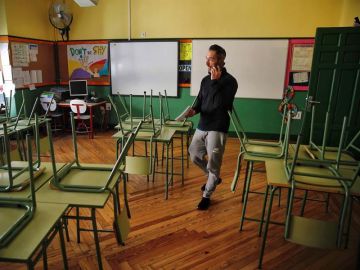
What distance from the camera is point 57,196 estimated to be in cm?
134

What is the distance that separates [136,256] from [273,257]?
3.13 ft

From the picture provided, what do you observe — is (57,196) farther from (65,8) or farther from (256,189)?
(65,8)

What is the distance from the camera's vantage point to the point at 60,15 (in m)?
5.22

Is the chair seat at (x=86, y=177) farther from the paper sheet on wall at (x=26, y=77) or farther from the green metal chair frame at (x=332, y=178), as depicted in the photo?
the paper sheet on wall at (x=26, y=77)

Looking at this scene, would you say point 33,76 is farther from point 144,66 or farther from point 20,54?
point 144,66

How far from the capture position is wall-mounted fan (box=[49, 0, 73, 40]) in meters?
5.21

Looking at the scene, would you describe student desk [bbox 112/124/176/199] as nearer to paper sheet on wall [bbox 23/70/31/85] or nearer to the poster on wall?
the poster on wall

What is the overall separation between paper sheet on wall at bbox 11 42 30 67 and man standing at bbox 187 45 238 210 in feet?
11.9

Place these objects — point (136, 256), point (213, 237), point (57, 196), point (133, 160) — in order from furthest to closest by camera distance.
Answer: point (133, 160) → point (213, 237) → point (136, 256) → point (57, 196)

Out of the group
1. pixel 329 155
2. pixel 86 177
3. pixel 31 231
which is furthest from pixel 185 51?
pixel 31 231

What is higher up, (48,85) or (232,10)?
(232,10)

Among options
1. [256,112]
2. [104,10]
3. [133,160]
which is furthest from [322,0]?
[133,160]

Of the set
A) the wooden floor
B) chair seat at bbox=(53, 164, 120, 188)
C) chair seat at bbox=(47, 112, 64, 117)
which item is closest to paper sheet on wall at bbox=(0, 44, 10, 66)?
chair seat at bbox=(47, 112, 64, 117)

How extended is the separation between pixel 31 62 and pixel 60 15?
101 centimetres
